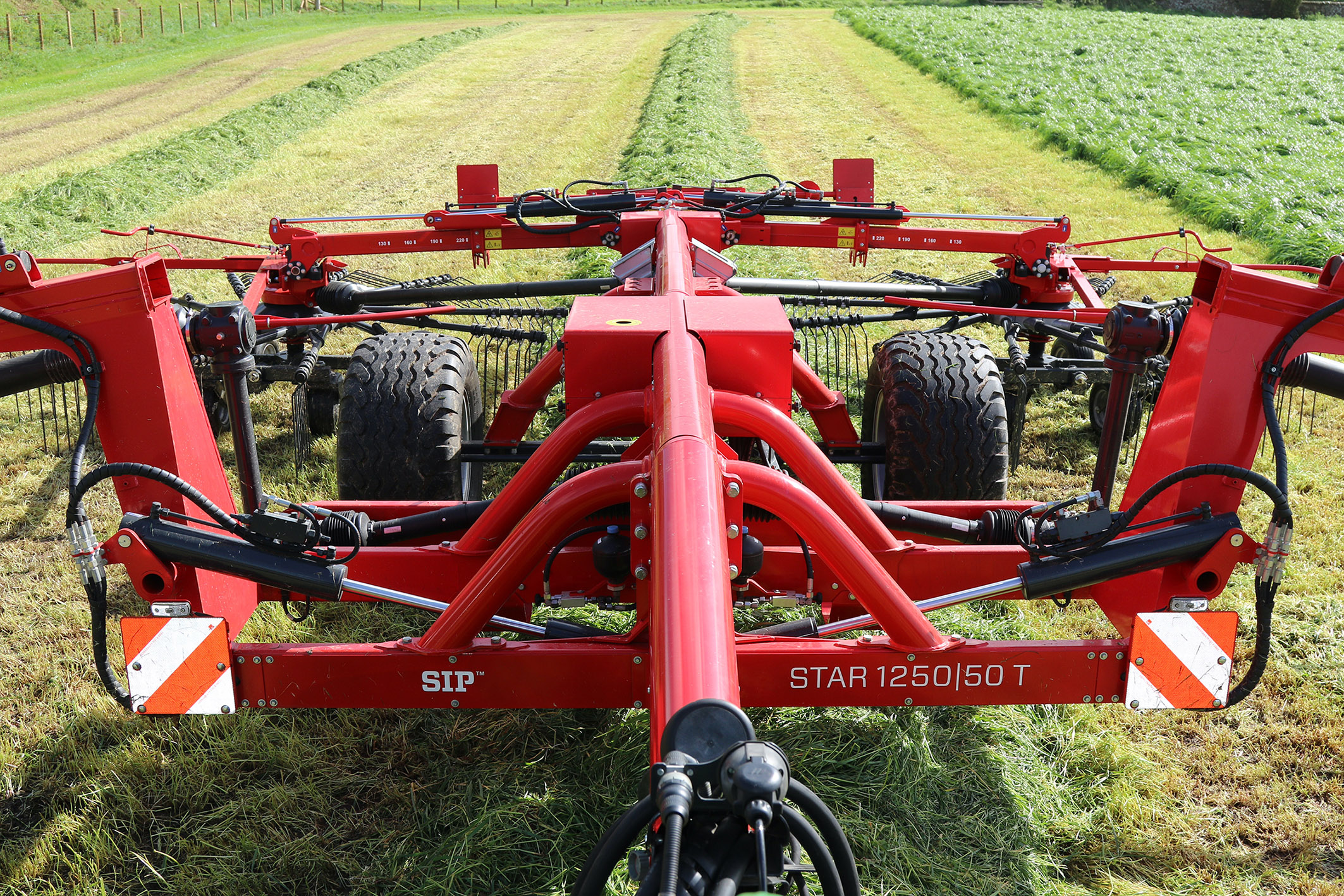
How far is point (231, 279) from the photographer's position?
664 cm

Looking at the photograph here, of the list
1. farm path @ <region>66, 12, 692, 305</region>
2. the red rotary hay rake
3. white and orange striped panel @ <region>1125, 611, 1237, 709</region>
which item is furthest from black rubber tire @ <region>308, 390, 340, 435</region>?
white and orange striped panel @ <region>1125, 611, 1237, 709</region>

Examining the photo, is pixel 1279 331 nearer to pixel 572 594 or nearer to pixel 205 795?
pixel 572 594

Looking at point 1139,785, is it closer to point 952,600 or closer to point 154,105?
point 952,600

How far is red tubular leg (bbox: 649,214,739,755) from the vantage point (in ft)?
6.27

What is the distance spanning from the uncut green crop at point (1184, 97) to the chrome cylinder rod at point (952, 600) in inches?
326

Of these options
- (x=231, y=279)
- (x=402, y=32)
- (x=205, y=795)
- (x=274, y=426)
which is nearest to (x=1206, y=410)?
(x=205, y=795)

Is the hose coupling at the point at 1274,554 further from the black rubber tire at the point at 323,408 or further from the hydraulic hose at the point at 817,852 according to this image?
the black rubber tire at the point at 323,408

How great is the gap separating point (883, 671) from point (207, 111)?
684 inches

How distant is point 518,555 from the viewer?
9.25 ft

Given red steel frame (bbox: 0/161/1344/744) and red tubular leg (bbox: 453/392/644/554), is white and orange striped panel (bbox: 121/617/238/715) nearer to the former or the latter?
red steel frame (bbox: 0/161/1344/744)

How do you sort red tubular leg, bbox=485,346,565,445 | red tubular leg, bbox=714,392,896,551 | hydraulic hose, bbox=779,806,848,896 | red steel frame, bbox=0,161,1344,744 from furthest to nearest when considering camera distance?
red tubular leg, bbox=485,346,565,445
red tubular leg, bbox=714,392,896,551
red steel frame, bbox=0,161,1344,744
hydraulic hose, bbox=779,806,848,896

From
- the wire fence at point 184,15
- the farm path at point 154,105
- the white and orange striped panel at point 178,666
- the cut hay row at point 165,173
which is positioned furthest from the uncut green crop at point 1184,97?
the wire fence at point 184,15

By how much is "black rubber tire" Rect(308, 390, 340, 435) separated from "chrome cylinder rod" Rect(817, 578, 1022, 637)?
376 centimetres

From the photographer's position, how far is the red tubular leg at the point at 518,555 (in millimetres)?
2820
